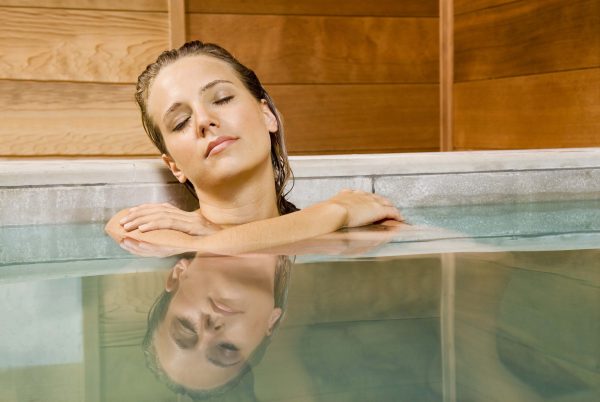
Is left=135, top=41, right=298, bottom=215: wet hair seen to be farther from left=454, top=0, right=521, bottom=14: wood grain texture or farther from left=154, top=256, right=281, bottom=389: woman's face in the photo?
left=454, top=0, right=521, bottom=14: wood grain texture

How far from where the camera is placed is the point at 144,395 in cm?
58

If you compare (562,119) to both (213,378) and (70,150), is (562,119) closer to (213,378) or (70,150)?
(70,150)

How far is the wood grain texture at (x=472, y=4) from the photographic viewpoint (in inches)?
123

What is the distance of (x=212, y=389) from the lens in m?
0.59

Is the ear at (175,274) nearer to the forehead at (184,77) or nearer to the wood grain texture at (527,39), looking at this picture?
the forehead at (184,77)

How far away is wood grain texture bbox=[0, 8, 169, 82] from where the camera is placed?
2.95 metres

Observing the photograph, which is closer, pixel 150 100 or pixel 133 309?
pixel 133 309

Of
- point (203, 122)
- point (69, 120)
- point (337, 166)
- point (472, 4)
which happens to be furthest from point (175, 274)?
point (472, 4)

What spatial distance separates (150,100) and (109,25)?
1.61m

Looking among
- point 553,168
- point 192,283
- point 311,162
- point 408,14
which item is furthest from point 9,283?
point 408,14

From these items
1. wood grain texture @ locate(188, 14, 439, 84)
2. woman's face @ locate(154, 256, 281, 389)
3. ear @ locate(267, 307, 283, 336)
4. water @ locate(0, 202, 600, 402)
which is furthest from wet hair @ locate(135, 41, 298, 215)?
wood grain texture @ locate(188, 14, 439, 84)

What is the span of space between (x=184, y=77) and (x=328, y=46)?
185cm

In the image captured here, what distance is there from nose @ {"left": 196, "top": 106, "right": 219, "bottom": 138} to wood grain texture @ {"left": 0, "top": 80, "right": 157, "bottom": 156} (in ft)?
5.61

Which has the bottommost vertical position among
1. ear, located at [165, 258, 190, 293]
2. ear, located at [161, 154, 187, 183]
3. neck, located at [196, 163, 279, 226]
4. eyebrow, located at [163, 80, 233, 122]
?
ear, located at [165, 258, 190, 293]
